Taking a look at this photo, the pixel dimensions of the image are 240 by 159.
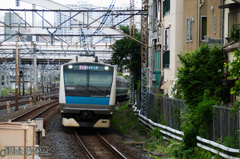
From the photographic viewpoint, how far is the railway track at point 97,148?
Result: 13.3 meters

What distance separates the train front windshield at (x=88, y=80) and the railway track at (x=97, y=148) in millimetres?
2043

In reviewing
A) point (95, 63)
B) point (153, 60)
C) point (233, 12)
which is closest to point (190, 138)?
point (233, 12)

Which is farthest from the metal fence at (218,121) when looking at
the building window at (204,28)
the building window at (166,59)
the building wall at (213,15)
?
the building window at (166,59)

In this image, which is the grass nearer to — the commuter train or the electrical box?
the commuter train

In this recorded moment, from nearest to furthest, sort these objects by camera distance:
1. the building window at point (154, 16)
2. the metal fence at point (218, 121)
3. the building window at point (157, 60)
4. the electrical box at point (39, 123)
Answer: the metal fence at point (218, 121), the electrical box at point (39, 123), the building window at point (157, 60), the building window at point (154, 16)

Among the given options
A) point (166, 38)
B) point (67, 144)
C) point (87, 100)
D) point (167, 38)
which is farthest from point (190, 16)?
point (67, 144)

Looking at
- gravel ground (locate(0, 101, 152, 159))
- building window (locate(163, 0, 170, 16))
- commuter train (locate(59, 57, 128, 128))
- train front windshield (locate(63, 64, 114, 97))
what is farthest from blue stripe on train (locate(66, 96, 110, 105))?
building window (locate(163, 0, 170, 16))

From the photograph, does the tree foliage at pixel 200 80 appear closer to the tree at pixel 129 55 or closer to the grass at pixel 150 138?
the grass at pixel 150 138

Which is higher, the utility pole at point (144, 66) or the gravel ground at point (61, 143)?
the utility pole at point (144, 66)

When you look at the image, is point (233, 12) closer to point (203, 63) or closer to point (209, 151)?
point (203, 63)

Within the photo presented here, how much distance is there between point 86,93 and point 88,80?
2.10 feet

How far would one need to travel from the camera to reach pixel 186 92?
14.0 metres

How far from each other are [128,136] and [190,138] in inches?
256

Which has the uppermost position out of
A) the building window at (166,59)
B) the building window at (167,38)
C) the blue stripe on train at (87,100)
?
the building window at (167,38)
